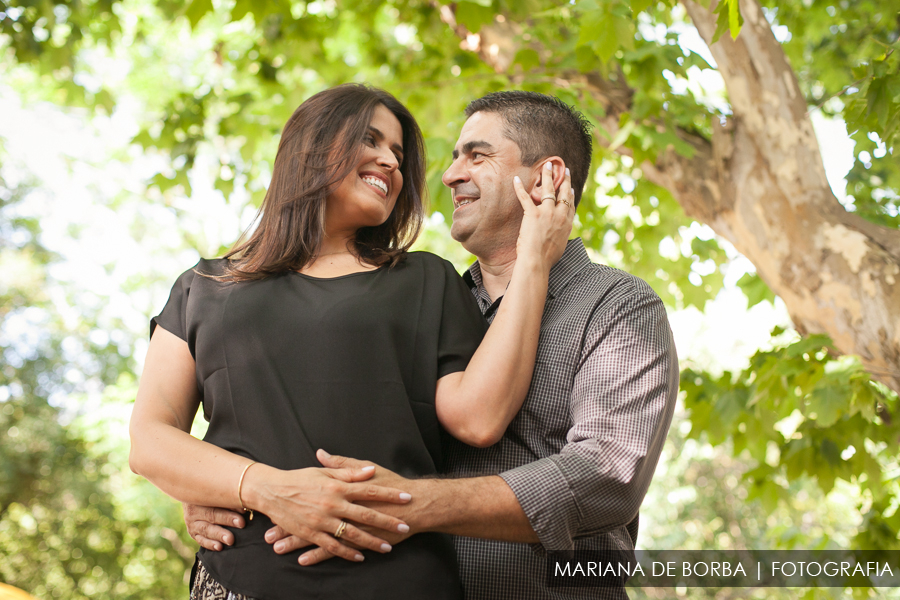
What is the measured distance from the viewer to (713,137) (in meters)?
2.87

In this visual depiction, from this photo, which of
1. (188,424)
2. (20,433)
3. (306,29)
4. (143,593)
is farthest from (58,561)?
(188,424)

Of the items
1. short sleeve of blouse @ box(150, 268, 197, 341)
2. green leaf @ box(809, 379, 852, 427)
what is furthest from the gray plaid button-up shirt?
green leaf @ box(809, 379, 852, 427)

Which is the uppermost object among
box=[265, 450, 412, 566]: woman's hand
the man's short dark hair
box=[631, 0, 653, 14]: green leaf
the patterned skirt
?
box=[631, 0, 653, 14]: green leaf

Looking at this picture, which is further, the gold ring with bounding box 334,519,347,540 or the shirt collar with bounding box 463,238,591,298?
the shirt collar with bounding box 463,238,591,298

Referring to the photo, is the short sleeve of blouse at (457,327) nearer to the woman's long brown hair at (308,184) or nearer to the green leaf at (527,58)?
the woman's long brown hair at (308,184)

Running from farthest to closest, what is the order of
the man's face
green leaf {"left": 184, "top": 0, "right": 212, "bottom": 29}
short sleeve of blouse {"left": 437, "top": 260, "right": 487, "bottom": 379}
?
green leaf {"left": 184, "top": 0, "right": 212, "bottom": 29}
the man's face
short sleeve of blouse {"left": 437, "top": 260, "right": 487, "bottom": 379}

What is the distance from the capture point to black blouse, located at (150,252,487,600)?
49.4 inches

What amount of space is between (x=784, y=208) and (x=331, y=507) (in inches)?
84.7

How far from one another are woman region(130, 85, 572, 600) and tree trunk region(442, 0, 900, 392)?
52.7 inches

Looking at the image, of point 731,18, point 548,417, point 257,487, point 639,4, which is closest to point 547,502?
point 548,417

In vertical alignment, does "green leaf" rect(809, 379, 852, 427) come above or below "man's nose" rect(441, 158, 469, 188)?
below

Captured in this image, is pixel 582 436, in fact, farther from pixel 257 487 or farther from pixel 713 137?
pixel 713 137

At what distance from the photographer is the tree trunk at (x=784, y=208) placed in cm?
233

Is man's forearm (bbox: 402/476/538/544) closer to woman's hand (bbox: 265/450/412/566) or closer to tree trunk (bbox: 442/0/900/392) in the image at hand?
woman's hand (bbox: 265/450/412/566)
